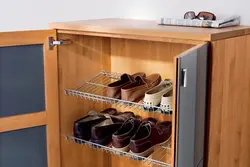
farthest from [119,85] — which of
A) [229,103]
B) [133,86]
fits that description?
[229,103]

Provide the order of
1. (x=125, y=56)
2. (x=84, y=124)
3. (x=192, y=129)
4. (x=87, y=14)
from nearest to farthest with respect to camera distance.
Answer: (x=192, y=129) < (x=84, y=124) < (x=125, y=56) < (x=87, y=14)

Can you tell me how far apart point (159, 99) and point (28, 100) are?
21.7 inches

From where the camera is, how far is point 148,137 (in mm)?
1568

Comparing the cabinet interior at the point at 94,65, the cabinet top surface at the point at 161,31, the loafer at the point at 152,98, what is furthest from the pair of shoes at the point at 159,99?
the cabinet top surface at the point at 161,31

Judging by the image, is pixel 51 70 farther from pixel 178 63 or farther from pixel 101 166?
pixel 178 63

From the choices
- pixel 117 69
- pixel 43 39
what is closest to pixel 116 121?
pixel 117 69

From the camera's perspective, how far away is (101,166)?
6.58 ft

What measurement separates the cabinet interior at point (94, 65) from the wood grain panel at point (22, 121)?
0.39 feet

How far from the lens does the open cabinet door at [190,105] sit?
113 centimetres

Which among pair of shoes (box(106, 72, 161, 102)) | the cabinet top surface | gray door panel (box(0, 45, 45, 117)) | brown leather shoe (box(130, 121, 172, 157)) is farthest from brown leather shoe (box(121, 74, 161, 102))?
gray door panel (box(0, 45, 45, 117))

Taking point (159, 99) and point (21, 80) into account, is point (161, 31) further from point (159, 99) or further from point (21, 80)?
point (21, 80)

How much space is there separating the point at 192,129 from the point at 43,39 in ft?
2.47

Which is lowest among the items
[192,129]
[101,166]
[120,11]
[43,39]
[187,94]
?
[101,166]

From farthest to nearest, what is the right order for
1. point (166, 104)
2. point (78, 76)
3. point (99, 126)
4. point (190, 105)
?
point (78, 76)
point (99, 126)
point (166, 104)
point (190, 105)
